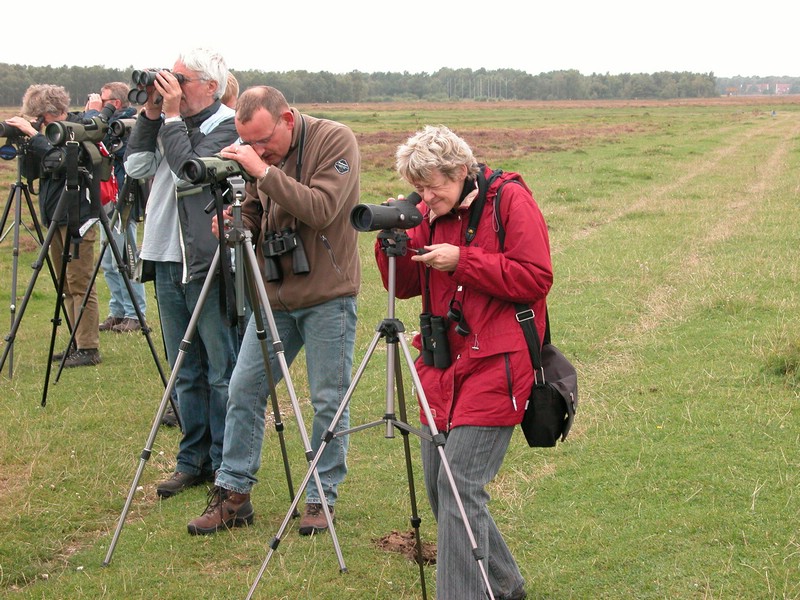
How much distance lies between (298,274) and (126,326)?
19.2 ft

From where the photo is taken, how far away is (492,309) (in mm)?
3947

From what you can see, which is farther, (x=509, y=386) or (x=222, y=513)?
(x=222, y=513)

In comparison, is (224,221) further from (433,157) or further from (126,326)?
(126,326)

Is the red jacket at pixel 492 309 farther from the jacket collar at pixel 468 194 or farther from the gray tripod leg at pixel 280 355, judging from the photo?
the gray tripod leg at pixel 280 355

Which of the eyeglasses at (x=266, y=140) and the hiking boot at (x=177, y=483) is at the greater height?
the eyeglasses at (x=266, y=140)

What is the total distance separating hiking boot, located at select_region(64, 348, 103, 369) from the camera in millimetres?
8961

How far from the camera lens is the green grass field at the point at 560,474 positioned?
15.6 ft

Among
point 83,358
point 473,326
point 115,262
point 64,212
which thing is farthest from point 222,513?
point 115,262

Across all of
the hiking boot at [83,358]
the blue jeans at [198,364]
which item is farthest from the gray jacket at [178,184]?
the hiking boot at [83,358]

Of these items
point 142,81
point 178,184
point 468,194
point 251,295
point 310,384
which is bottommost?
point 310,384

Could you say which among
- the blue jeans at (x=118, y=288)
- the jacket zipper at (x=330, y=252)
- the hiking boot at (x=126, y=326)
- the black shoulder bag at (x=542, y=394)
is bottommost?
the hiking boot at (x=126, y=326)

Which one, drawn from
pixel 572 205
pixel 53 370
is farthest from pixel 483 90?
pixel 53 370

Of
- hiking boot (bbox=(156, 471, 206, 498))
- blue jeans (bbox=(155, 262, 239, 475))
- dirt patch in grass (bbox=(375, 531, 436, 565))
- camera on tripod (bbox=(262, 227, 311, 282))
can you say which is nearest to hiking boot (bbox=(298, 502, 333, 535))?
dirt patch in grass (bbox=(375, 531, 436, 565))

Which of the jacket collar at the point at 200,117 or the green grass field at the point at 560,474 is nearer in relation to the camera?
the green grass field at the point at 560,474
